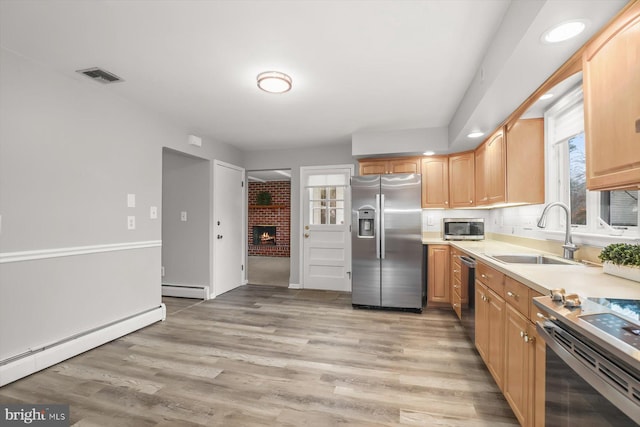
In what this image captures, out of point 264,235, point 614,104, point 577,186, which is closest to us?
point 614,104

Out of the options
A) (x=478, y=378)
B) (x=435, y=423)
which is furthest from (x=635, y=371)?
(x=478, y=378)

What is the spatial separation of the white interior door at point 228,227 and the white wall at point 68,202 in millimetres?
1220

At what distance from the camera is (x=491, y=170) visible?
11.0 ft

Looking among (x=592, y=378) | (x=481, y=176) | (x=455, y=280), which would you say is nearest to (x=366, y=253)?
(x=455, y=280)

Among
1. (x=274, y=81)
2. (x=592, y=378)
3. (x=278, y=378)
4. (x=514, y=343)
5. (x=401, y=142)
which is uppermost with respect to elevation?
(x=274, y=81)

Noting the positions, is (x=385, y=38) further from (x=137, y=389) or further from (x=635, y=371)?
(x=137, y=389)

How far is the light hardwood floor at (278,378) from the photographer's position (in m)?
1.82

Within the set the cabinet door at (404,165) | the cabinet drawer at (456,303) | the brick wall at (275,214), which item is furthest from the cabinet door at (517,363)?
the brick wall at (275,214)

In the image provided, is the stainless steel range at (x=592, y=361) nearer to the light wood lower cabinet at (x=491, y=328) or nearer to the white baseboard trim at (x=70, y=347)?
the light wood lower cabinet at (x=491, y=328)

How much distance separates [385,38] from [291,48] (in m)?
0.67

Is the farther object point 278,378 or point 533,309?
point 278,378

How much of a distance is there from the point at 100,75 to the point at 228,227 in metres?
2.80

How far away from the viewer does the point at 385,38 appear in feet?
6.73

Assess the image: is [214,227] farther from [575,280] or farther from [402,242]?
[575,280]
